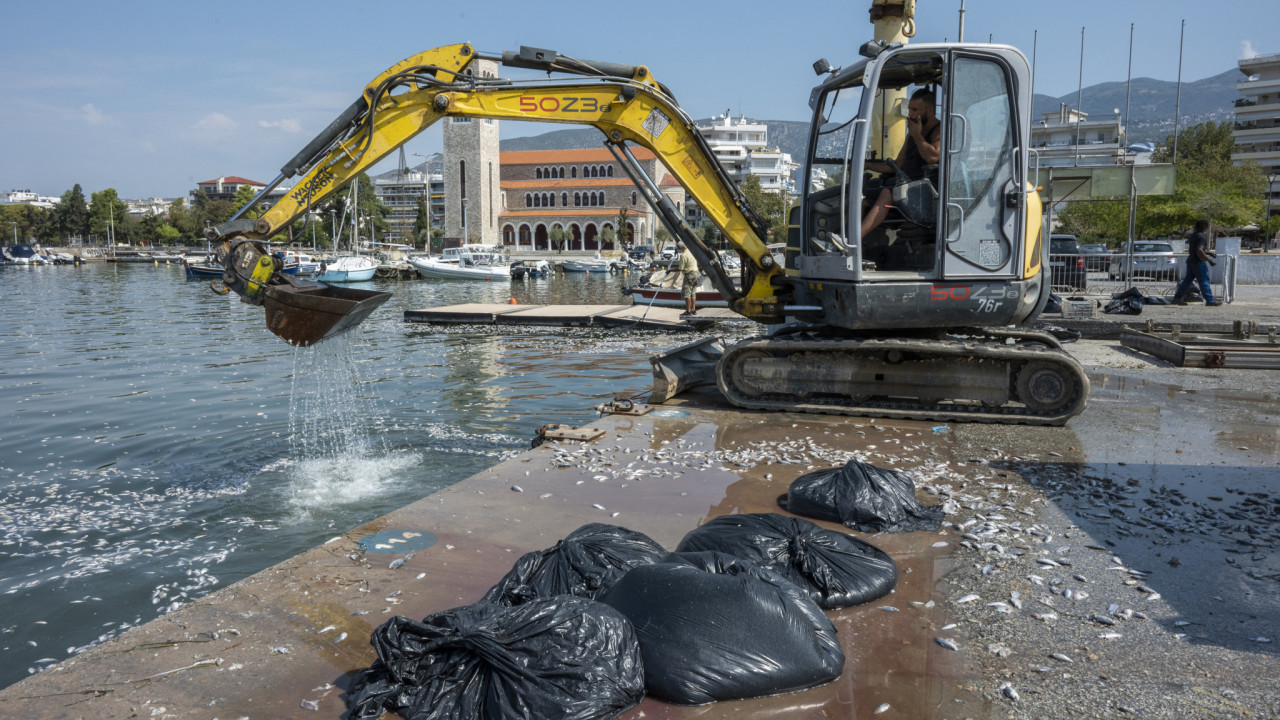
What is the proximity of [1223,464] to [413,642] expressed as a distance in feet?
20.9

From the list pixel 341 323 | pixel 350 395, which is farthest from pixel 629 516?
pixel 350 395

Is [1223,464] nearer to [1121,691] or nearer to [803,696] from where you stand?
[1121,691]

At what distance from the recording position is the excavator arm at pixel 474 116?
7.43 m

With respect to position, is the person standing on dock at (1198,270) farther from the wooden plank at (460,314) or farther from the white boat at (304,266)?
the white boat at (304,266)

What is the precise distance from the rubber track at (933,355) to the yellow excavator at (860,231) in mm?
19

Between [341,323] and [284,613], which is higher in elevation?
[341,323]

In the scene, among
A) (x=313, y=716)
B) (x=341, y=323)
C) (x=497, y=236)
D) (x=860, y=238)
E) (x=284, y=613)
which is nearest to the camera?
(x=313, y=716)

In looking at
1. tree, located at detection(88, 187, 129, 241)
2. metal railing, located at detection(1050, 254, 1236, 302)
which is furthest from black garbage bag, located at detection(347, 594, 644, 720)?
tree, located at detection(88, 187, 129, 241)

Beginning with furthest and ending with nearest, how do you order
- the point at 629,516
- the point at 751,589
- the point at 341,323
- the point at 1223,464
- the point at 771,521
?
the point at 341,323, the point at 1223,464, the point at 629,516, the point at 771,521, the point at 751,589

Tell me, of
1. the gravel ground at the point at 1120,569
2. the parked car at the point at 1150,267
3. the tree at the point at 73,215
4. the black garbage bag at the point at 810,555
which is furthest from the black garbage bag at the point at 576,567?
the tree at the point at 73,215

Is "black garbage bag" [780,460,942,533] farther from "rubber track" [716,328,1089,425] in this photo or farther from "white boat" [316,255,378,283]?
"white boat" [316,255,378,283]

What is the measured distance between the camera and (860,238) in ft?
25.2

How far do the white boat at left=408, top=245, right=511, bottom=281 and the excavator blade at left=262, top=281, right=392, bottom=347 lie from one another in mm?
53517

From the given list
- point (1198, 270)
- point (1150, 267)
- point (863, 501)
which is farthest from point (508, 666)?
point (1150, 267)
